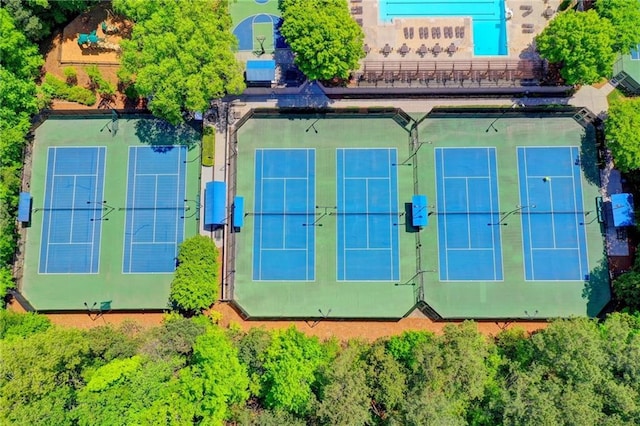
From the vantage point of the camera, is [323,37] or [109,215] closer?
[323,37]

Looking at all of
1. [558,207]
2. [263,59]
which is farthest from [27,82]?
[558,207]

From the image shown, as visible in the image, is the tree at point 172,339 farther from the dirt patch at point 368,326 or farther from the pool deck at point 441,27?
the pool deck at point 441,27

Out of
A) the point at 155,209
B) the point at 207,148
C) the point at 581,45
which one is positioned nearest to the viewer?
the point at 581,45

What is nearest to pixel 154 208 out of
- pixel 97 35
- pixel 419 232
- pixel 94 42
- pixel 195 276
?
pixel 195 276

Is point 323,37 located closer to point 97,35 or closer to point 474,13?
point 474,13

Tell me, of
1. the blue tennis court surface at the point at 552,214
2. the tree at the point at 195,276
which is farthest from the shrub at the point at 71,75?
the blue tennis court surface at the point at 552,214

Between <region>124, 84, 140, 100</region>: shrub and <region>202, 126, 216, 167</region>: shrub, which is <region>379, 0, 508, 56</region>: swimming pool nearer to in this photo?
<region>202, 126, 216, 167</region>: shrub
